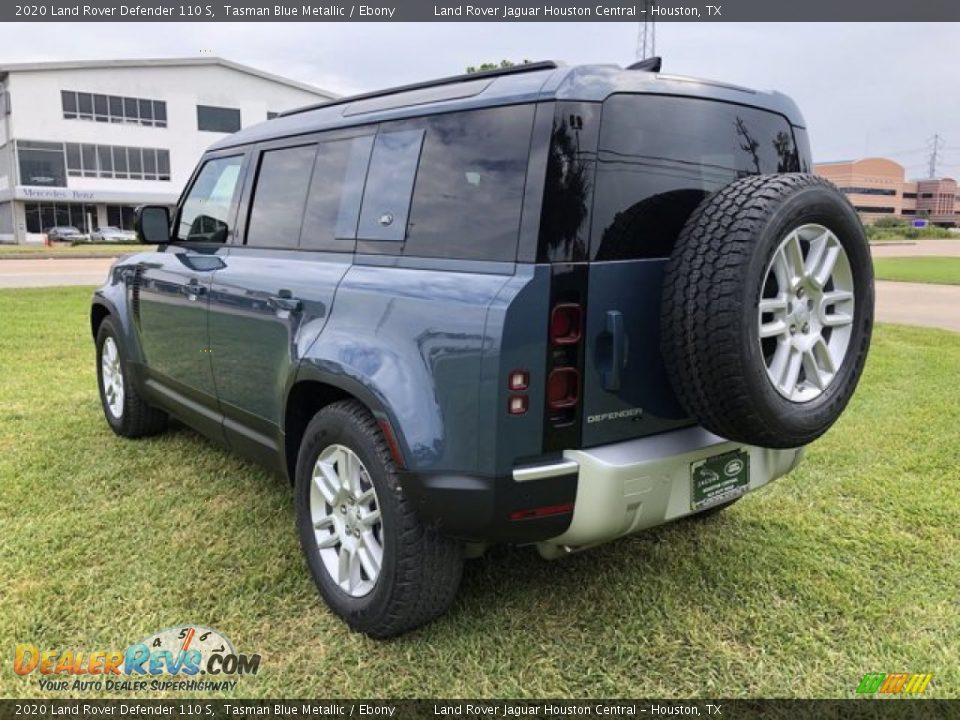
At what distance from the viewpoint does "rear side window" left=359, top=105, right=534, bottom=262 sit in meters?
2.39

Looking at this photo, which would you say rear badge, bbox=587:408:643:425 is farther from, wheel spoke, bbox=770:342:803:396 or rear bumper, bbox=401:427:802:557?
wheel spoke, bbox=770:342:803:396

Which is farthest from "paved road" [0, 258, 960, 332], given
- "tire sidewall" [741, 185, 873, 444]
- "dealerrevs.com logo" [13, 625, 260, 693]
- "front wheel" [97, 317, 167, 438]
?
"dealerrevs.com logo" [13, 625, 260, 693]

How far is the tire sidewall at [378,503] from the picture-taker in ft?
8.36

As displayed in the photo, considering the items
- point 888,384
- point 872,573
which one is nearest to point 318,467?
point 872,573

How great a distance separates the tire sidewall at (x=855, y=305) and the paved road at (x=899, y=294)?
865cm

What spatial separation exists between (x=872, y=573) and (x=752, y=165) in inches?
72.2

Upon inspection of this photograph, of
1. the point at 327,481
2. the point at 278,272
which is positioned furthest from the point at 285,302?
the point at 327,481

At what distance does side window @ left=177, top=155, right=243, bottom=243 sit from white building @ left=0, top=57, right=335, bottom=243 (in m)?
40.2

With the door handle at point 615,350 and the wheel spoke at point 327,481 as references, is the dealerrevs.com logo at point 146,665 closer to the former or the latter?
the wheel spoke at point 327,481

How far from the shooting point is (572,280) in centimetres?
231

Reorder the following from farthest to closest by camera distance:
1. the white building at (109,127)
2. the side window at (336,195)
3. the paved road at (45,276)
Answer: the white building at (109,127) < the paved road at (45,276) < the side window at (336,195)

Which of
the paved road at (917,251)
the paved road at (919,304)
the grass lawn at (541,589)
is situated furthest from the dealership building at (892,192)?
the grass lawn at (541,589)

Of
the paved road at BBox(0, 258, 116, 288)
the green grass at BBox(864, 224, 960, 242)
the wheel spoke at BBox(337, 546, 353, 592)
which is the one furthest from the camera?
the green grass at BBox(864, 224, 960, 242)

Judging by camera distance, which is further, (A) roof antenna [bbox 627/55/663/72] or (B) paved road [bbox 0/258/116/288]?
(B) paved road [bbox 0/258/116/288]
